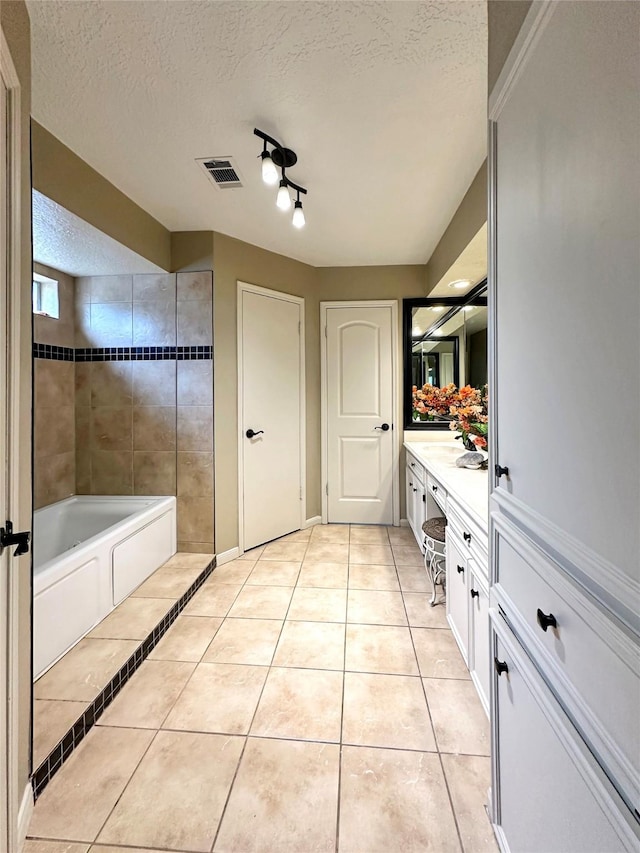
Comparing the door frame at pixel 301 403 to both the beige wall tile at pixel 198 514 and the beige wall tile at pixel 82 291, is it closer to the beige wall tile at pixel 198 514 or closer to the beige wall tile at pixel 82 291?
the beige wall tile at pixel 198 514

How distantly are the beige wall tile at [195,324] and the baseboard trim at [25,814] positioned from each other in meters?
2.38

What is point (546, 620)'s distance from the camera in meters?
0.72

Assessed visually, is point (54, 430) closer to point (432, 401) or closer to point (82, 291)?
point (82, 291)

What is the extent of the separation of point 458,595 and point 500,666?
765 mm

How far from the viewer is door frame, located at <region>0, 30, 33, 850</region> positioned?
971 millimetres

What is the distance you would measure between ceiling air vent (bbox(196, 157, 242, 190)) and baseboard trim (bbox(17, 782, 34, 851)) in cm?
262

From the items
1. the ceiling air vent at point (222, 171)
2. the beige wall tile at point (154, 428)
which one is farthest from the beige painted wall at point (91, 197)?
the beige wall tile at point (154, 428)

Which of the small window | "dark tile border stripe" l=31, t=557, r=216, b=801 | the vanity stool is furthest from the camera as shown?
the small window

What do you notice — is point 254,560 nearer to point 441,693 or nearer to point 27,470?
point 441,693

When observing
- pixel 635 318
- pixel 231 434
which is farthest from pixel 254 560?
pixel 635 318

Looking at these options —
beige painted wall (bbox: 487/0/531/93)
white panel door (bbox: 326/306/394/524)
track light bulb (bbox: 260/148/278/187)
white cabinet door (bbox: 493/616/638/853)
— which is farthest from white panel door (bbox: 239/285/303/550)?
white cabinet door (bbox: 493/616/638/853)

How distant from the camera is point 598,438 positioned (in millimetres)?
580

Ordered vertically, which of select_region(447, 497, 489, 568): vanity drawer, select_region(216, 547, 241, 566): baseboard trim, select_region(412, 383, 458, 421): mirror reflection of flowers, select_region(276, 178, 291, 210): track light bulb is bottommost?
select_region(216, 547, 241, 566): baseboard trim

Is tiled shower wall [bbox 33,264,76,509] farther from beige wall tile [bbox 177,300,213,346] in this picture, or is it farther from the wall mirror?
the wall mirror
